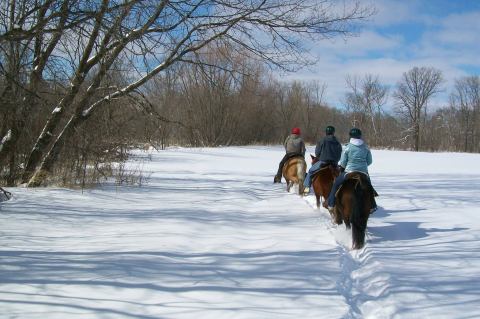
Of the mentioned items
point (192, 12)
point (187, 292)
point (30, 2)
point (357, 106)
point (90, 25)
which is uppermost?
point (357, 106)

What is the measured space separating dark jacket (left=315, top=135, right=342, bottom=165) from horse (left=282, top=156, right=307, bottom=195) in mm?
2687

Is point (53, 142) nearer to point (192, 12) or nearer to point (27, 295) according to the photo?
point (192, 12)

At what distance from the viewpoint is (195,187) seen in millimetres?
14359

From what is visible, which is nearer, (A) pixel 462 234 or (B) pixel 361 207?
(B) pixel 361 207

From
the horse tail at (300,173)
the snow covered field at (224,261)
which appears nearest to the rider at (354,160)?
the snow covered field at (224,261)

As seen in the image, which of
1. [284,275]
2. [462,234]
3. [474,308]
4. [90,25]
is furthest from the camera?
[462,234]

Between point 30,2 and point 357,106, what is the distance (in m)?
74.0

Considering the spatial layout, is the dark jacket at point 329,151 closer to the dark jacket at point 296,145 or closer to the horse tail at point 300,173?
the horse tail at point 300,173

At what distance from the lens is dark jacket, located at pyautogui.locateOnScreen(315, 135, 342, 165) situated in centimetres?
1008

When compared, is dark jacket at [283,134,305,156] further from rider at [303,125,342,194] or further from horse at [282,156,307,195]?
rider at [303,125,342,194]

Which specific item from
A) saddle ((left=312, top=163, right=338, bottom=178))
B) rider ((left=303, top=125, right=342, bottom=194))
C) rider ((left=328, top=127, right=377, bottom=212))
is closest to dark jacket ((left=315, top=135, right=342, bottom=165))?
rider ((left=303, top=125, right=342, bottom=194))

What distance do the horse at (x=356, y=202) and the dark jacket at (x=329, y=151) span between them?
2.36 m

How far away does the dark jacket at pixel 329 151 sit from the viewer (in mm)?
10078

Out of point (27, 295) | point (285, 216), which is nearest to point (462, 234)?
point (285, 216)
